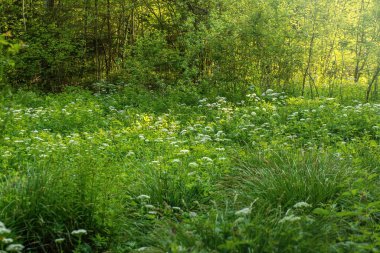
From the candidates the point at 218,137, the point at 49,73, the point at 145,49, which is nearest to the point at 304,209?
the point at 218,137

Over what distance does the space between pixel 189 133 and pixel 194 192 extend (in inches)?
126

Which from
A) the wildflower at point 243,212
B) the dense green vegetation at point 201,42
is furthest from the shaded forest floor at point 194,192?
the dense green vegetation at point 201,42

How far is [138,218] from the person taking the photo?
183 inches

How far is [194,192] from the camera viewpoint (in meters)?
5.16

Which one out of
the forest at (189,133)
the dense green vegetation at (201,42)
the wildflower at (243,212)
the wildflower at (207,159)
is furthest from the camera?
the dense green vegetation at (201,42)

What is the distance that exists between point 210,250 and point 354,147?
14.1 ft

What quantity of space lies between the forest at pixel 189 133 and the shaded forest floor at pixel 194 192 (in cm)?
2

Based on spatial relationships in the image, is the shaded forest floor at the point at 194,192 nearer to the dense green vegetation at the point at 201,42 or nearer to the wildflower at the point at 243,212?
the wildflower at the point at 243,212

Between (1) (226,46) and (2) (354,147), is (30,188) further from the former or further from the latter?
(1) (226,46)

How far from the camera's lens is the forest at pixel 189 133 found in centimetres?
396

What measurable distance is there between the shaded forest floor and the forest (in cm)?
2

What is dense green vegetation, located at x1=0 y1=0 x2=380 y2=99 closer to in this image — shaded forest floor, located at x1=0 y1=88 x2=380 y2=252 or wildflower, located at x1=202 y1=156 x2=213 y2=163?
shaded forest floor, located at x1=0 y1=88 x2=380 y2=252

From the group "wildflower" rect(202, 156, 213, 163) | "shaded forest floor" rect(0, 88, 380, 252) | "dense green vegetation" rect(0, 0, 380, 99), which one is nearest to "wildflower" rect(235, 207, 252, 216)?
"shaded forest floor" rect(0, 88, 380, 252)

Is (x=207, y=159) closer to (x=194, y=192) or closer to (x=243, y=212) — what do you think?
(x=194, y=192)
